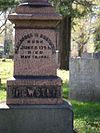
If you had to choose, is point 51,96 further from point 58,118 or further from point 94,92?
point 94,92

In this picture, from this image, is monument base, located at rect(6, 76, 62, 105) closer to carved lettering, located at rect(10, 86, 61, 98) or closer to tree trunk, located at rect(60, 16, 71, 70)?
carved lettering, located at rect(10, 86, 61, 98)

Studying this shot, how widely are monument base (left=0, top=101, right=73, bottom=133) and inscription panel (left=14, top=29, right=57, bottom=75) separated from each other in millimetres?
753

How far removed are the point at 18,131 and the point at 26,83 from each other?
90cm

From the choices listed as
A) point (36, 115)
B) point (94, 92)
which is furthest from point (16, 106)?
point (94, 92)

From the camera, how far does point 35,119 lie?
8.78 metres

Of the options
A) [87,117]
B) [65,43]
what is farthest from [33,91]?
[65,43]

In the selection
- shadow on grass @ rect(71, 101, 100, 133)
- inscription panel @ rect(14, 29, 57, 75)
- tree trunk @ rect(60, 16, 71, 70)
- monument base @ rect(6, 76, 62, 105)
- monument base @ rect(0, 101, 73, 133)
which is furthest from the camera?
tree trunk @ rect(60, 16, 71, 70)

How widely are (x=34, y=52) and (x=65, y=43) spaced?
24.5 meters

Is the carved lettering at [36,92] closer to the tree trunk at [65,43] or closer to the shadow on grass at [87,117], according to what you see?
the shadow on grass at [87,117]

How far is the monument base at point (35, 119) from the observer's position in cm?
874

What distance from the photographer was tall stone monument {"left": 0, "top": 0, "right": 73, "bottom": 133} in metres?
8.77

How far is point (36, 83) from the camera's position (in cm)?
906

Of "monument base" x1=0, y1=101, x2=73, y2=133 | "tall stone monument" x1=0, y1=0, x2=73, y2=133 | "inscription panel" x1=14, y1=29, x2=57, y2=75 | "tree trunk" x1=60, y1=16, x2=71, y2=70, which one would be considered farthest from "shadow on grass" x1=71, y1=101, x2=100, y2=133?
"tree trunk" x1=60, y1=16, x2=71, y2=70

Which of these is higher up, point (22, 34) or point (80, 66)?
point (22, 34)
